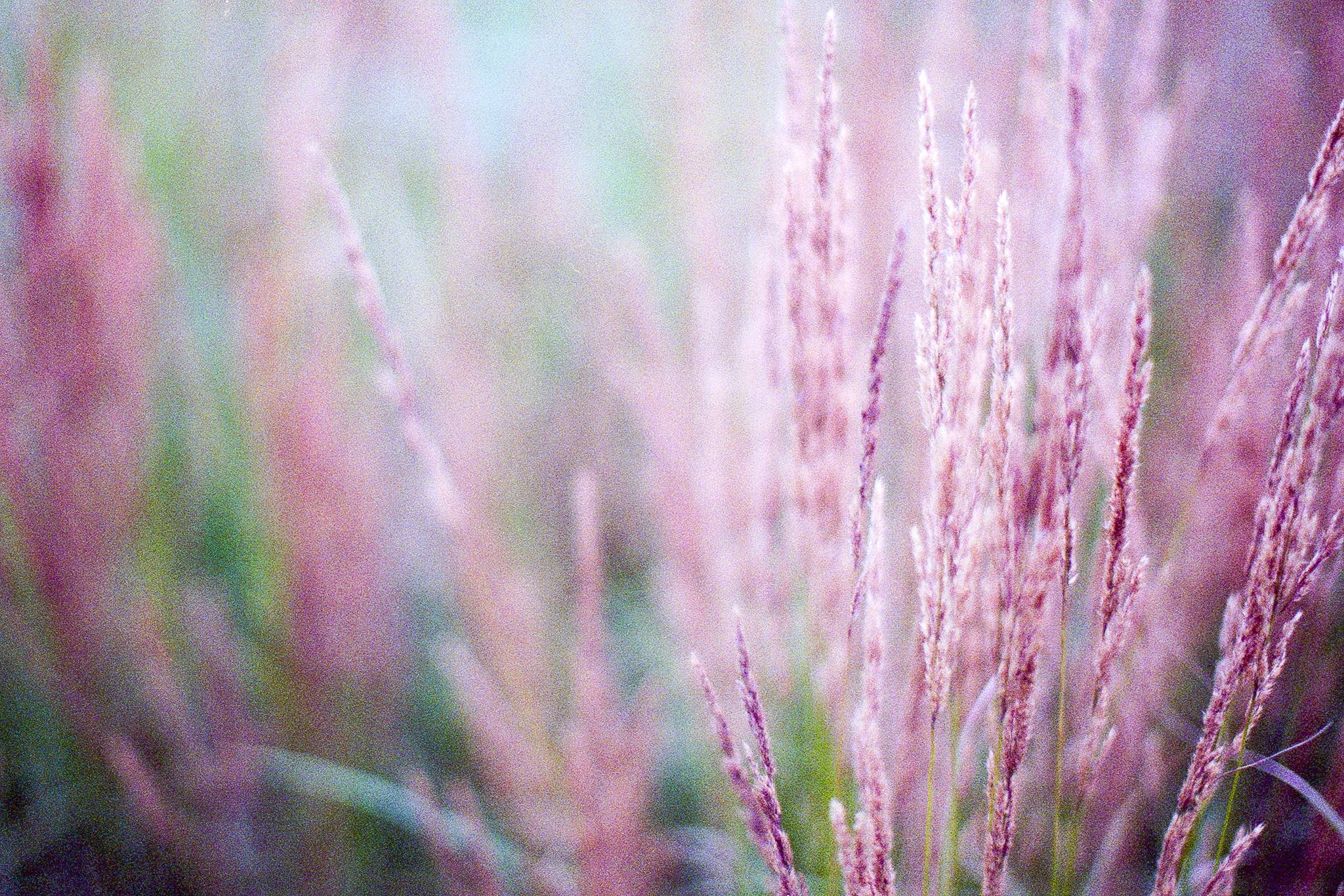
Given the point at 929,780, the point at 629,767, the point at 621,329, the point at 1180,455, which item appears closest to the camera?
the point at 929,780

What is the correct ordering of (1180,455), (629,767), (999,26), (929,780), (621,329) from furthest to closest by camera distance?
1. (621,329)
2. (999,26)
3. (1180,455)
4. (629,767)
5. (929,780)

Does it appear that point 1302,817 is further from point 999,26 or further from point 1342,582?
point 999,26

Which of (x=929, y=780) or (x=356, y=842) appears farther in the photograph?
(x=356, y=842)

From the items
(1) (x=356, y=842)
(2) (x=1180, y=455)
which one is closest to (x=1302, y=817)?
(2) (x=1180, y=455)

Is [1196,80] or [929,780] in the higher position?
[1196,80]

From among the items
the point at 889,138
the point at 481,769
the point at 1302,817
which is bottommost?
the point at 1302,817

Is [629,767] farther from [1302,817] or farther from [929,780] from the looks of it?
[1302,817]

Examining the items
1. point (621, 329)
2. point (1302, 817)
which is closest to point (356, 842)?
point (621, 329)
